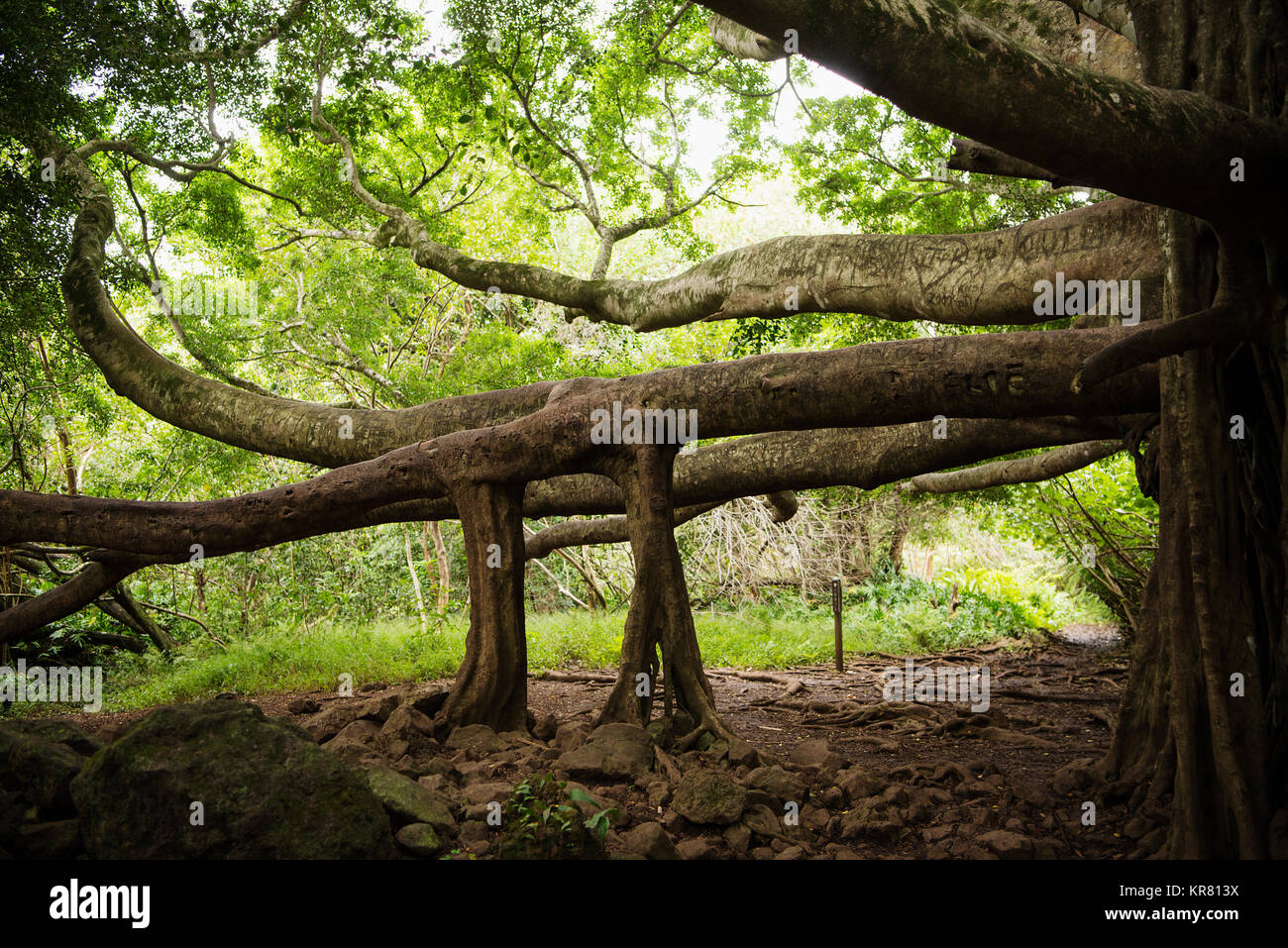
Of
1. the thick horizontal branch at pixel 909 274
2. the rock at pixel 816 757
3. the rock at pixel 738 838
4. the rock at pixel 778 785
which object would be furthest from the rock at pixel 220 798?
the thick horizontal branch at pixel 909 274

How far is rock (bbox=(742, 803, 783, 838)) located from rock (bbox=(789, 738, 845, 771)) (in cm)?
88

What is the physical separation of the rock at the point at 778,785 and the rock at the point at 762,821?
0.49ft

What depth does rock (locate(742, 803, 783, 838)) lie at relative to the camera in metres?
4.11

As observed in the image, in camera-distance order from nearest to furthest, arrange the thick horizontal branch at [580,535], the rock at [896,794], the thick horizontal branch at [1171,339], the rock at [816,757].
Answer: the thick horizontal branch at [1171,339] → the rock at [896,794] → the rock at [816,757] → the thick horizontal branch at [580,535]

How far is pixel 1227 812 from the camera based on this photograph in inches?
143

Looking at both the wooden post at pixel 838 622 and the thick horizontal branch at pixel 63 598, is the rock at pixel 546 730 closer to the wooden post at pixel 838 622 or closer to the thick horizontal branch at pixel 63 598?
the thick horizontal branch at pixel 63 598

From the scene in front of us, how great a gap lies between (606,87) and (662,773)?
7.55 m

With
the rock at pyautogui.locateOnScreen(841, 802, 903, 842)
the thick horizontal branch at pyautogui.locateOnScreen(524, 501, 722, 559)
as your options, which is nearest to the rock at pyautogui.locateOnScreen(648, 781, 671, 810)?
the rock at pyautogui.locateOnScreen(841, 802, 903, 842)

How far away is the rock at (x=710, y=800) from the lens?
4.11m

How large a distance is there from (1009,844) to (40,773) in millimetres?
4286

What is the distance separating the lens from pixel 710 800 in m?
4.17

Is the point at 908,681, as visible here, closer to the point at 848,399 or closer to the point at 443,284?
the point at 848,399
